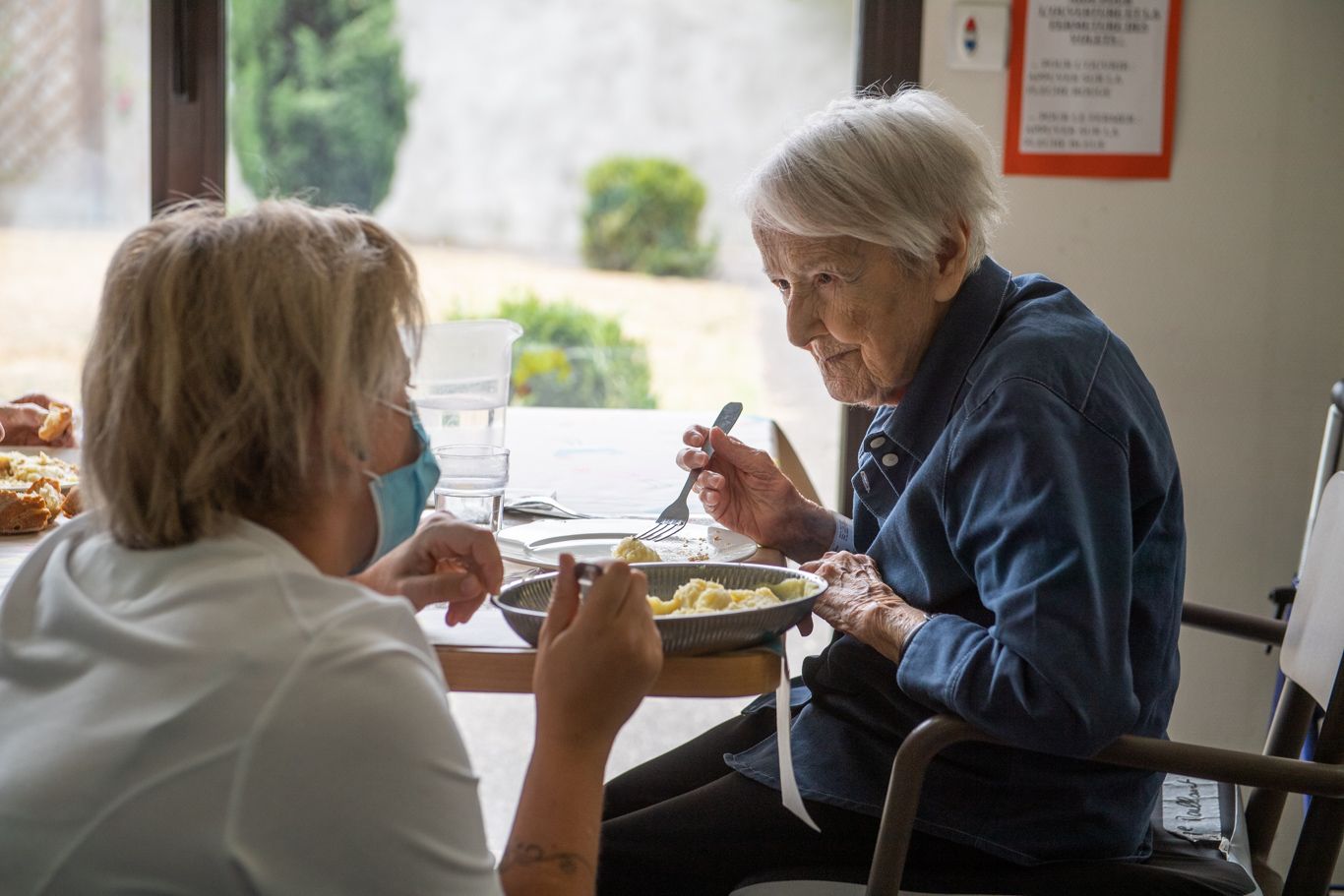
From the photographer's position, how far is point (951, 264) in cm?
143

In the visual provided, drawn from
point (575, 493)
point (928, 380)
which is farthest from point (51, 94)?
point (928, 380)

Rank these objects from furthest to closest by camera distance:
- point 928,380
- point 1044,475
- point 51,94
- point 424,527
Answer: point 51,94
point 928,380
point 424,527
point 1044,475

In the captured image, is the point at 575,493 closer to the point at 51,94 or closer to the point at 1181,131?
the point at 1181,131

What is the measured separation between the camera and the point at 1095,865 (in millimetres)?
1264

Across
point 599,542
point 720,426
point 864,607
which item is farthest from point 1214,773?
point 720,426

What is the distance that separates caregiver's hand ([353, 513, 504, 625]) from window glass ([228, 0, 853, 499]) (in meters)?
2.08

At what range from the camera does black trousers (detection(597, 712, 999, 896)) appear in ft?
4.36

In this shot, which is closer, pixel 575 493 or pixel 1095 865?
pixel 1095 865

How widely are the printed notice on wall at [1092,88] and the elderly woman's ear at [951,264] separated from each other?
4.34 feet

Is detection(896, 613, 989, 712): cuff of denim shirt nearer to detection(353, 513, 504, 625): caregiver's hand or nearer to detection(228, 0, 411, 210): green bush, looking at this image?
detection(353, 513, 504, 625): caregiver's hand

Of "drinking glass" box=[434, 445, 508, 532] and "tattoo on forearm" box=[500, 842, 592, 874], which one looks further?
"drinking glass" box=[434, 445, 508, 532]

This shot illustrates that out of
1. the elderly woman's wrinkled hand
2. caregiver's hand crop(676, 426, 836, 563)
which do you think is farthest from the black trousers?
the elderly woman's wrinkled hand

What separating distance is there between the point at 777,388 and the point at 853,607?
7.34ft

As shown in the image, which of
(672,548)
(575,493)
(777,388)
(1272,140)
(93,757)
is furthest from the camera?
(777,388)
